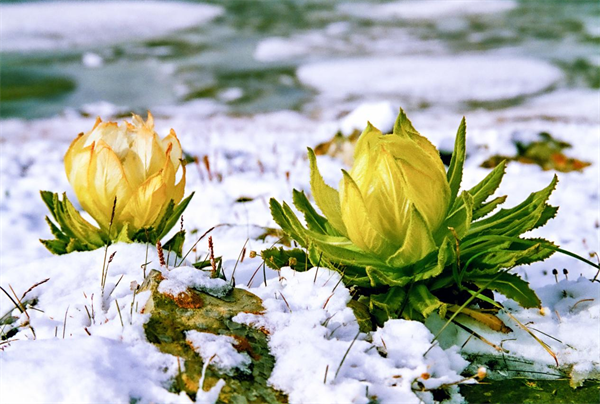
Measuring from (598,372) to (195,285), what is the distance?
1381 millimetres

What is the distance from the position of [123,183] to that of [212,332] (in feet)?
2.99

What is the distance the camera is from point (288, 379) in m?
1.84

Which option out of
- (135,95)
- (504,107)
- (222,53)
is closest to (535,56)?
(504,107)

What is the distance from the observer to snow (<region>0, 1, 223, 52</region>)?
62.7ft

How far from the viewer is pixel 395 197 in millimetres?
2195

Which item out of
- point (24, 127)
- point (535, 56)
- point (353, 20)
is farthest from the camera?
point (353, 20)

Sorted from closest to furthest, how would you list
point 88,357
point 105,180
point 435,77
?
point 88,357 < point 105,180 < point 435,77

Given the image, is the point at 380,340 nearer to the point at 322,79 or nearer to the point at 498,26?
the point at 322,79

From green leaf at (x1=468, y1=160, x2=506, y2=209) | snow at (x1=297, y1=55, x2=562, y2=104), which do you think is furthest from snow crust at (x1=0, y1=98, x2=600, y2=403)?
snow at (x1=297, y1=55, x2=562, y2=104)

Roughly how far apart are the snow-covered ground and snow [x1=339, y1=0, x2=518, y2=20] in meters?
10.5

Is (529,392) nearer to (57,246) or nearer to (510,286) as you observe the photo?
(510,286)

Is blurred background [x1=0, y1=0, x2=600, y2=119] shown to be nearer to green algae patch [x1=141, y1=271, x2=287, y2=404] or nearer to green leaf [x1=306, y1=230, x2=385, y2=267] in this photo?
green leaf [x1=306, y1=230, x2=385, y2=267]

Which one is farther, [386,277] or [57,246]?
[57,246]

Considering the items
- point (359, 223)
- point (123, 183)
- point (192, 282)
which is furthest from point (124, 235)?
point (359, 223)
